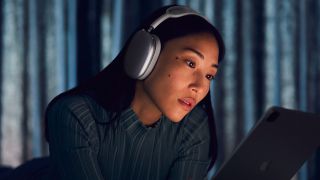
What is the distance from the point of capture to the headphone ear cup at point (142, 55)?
1337mm

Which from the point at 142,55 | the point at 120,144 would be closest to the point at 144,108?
the point at 120,144

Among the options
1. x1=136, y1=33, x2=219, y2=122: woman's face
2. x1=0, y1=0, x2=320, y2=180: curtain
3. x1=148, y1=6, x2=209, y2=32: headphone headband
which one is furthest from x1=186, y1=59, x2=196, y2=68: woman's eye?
x1=0, y1=0, x2=320, y2=180: curtain

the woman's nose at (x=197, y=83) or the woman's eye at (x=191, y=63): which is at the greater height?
the woman's eye at (x=191, y=63)

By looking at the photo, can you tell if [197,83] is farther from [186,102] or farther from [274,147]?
[274,147]

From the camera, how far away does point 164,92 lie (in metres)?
1.41

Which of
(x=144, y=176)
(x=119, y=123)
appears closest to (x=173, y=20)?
(x=119, y=123)

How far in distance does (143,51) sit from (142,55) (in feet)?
0.04

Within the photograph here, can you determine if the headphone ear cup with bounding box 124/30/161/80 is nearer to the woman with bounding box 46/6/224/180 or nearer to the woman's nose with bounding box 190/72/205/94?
the woman with bounding box 46/6/224/180

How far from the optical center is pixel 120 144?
1496 millimetres

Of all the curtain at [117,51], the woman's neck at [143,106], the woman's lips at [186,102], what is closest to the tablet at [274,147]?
the woman's lips at [186,102]

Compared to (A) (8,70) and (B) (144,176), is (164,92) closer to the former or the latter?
(B) (144,176)

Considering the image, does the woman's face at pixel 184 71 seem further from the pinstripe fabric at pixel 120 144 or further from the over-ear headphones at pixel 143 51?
the pinstripe fabric at pixel 120 144

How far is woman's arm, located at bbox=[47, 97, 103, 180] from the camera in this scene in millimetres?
1387

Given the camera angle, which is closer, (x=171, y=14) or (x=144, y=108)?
(x=171, y=14)
